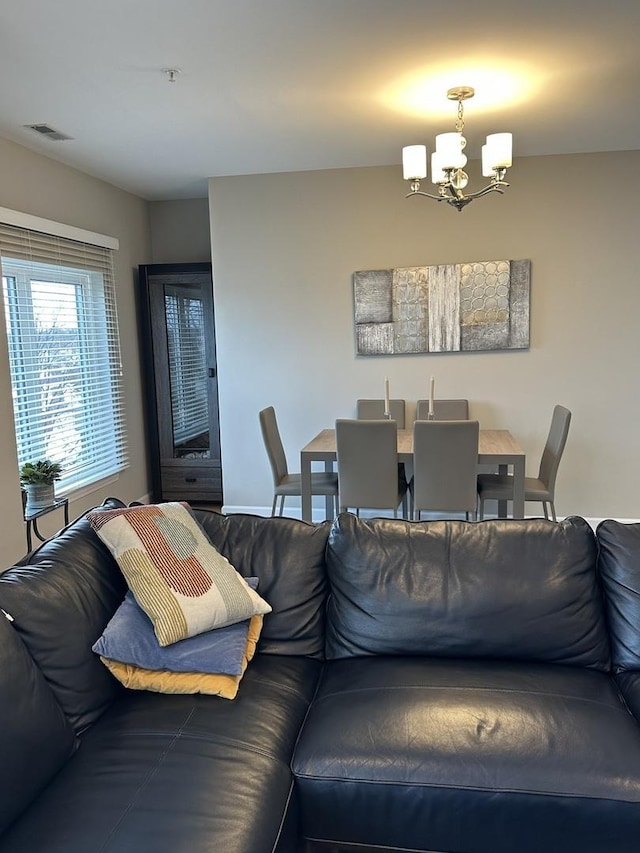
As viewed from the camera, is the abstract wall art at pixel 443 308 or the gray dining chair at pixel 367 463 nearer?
the gray dining chair at pixel 367 463

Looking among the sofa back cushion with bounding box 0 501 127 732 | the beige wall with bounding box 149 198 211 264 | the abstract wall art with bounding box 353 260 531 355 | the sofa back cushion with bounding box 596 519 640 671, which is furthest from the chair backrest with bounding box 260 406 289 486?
the sofa back cushion with bounding box 596 519 640 671

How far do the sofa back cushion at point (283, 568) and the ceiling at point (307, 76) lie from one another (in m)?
1.80

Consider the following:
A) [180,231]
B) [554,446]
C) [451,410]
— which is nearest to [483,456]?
[554,446]

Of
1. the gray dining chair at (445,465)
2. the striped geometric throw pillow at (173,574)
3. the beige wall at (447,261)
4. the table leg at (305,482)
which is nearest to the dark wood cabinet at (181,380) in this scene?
the beige wall at (447,261)

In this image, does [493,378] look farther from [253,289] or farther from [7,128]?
[7,128]

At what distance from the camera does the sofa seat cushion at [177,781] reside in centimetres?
121

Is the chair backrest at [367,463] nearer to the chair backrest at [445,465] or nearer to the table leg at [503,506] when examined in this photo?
the chair backrest at [445,465]

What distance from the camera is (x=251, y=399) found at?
475cm

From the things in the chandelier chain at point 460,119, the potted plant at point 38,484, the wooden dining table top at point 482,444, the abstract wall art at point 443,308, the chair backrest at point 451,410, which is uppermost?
the chandelier chain at point 460,119

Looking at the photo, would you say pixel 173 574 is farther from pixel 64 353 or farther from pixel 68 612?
pixel 64 353

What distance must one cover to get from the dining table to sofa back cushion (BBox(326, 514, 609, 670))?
148cm

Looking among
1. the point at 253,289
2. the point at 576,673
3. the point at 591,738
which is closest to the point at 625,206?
the point at 253,289

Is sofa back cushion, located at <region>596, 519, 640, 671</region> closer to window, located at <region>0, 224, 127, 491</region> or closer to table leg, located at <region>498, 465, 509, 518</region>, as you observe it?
table leg, located at <region>498, 465, 509, 518</region>

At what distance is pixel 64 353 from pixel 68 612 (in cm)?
285
